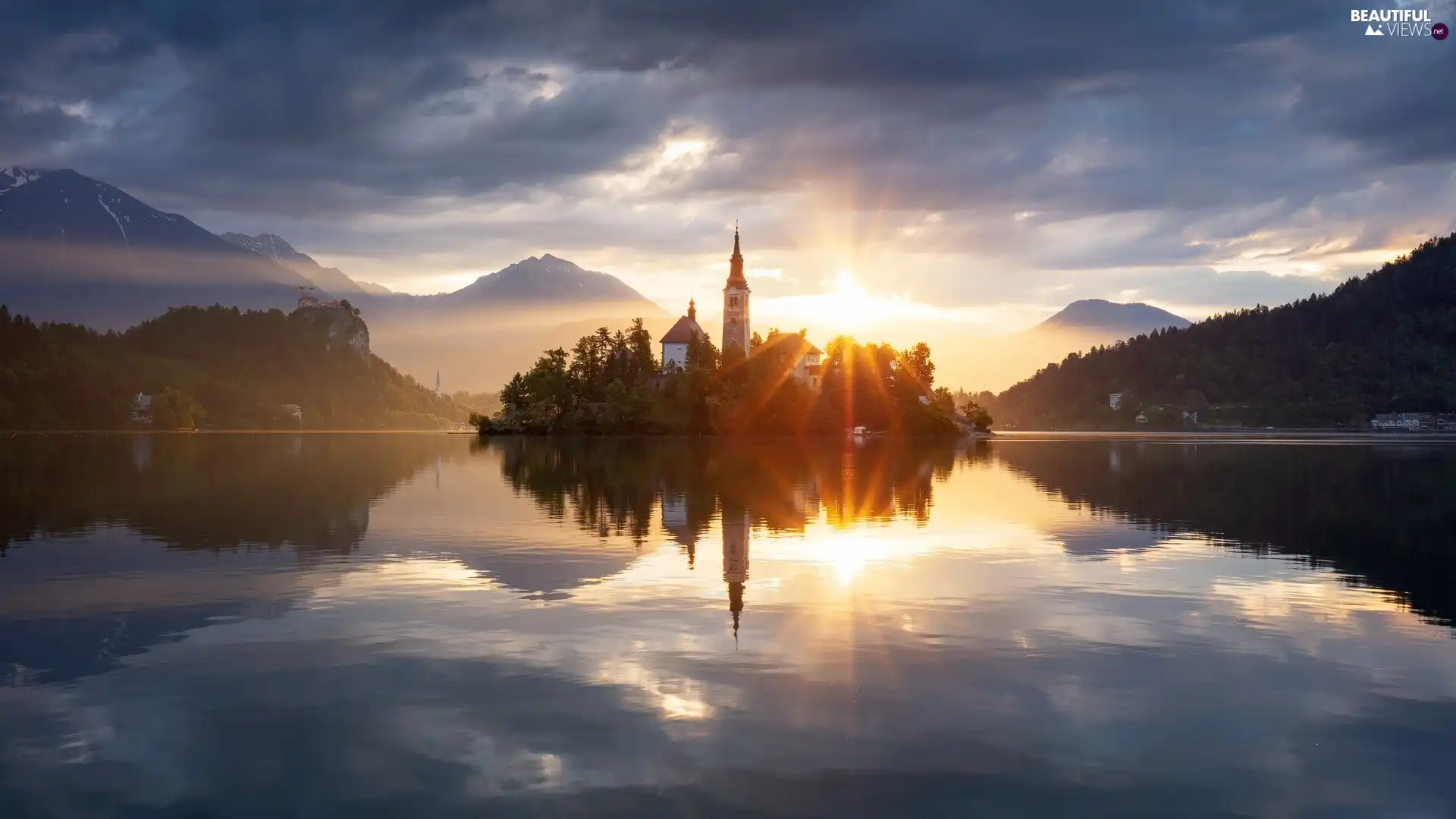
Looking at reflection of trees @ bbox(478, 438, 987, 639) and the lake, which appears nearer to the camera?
the lake

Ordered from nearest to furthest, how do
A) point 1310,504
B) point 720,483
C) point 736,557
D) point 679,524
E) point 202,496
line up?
point 736,557 < point 679,524 < point 202,496 < point 1310,504 < point 720,483

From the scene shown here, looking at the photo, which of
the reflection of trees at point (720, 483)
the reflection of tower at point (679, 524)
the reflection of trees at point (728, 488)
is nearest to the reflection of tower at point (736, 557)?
the reflection of trees at point (728, 488)

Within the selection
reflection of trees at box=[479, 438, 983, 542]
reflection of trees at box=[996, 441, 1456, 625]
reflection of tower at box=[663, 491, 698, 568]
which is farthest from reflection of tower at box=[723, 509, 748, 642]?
reflection of trees at box=[996, 441, 1456, 625]

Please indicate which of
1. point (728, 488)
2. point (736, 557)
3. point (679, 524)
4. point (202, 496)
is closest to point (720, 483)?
point (728, 488)

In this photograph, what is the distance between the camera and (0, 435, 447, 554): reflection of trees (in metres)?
41.8

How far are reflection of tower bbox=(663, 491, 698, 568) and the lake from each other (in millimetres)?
389

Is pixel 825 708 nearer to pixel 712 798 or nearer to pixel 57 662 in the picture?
pixel 712 798

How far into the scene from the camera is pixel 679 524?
151 ft

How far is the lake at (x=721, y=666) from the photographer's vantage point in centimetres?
1467

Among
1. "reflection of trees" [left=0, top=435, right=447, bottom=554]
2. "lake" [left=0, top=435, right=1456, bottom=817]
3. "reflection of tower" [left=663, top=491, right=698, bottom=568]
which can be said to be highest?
"reflection of trees" [left=0, top=435, right=447, bottom=554]

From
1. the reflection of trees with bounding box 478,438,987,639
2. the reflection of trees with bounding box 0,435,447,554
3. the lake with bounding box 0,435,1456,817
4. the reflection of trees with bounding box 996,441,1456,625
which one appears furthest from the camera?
the reflection of trees with bounding box 478,438,987,639

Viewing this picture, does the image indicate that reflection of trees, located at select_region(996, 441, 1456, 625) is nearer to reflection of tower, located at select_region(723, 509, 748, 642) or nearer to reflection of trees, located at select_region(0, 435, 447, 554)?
reflection of tower, located at select_region(723, 509, 748, 642)

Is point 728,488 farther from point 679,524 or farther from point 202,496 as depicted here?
point 202,496

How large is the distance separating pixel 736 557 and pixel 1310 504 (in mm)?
39620
